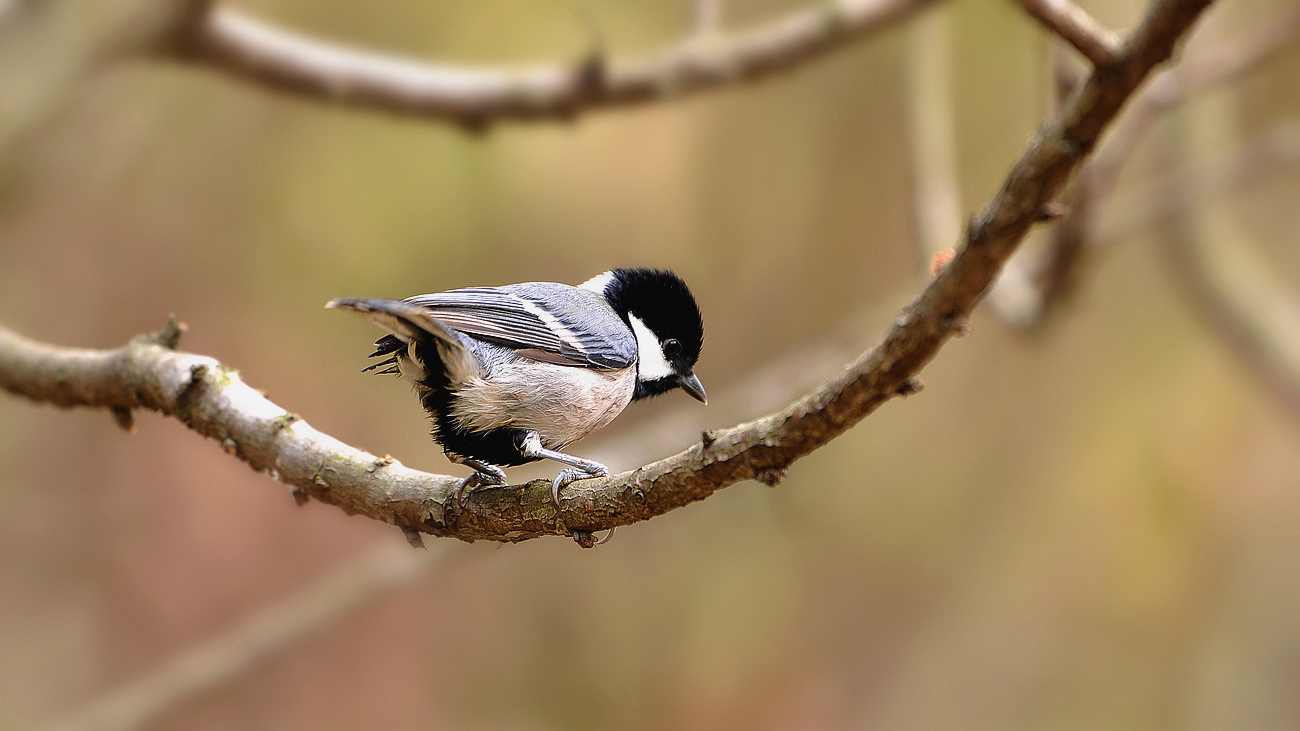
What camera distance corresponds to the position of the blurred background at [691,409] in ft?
→ 15.5

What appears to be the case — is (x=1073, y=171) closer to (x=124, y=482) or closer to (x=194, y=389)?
(x=194, y=389)

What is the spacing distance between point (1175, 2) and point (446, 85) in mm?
2776

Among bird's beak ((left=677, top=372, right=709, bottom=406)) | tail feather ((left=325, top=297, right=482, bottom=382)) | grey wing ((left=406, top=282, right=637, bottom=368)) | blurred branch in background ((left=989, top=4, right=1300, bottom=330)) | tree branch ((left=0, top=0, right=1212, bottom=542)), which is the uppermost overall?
blurred branch in background ((left=989, top=4, right=1300, bottom=330))

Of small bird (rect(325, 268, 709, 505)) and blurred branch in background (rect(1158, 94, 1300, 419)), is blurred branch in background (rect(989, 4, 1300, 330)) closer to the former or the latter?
blurred branch in background (rect(1158, 94, 1300, 419))

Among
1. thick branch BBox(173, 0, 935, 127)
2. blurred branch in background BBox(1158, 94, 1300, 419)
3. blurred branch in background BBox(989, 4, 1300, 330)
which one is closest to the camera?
blurred branch in background BBox(989, 4, 1300, 330)

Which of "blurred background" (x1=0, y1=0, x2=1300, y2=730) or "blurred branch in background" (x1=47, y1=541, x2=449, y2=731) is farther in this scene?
"blurred background" (x1=0, y1=0, x2=1300, y2=730)

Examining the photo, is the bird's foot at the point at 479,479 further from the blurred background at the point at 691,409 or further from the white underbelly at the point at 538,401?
the blurred background at the point at 691,409

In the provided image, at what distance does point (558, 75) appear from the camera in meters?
3.41

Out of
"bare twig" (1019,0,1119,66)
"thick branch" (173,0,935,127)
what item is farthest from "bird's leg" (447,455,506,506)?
"thick branch" (173,0,935,127)

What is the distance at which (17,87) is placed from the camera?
96.2 inches

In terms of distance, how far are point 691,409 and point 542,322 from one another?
2323mm

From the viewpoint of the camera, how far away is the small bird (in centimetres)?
200

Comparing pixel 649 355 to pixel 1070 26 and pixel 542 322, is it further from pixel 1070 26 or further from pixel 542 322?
pixel 1070 26

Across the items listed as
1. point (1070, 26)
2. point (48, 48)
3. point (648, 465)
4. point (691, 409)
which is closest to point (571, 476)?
point (648, 465)
